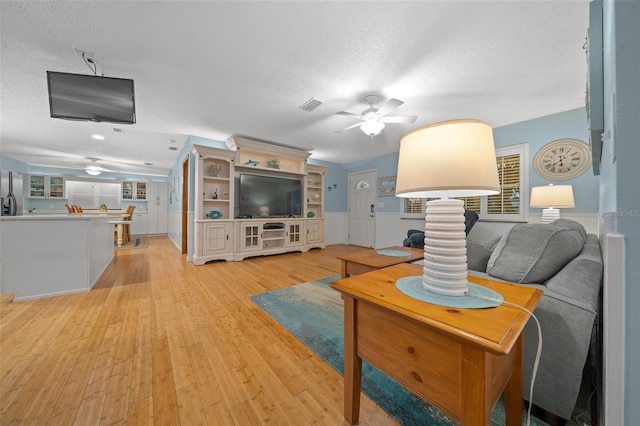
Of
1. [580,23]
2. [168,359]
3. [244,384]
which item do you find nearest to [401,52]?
[580,23]

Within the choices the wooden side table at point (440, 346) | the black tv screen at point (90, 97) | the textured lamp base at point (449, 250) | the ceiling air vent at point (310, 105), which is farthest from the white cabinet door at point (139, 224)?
the textured lamp base at point (449, 250)

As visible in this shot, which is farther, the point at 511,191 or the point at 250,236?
the point at 250,236

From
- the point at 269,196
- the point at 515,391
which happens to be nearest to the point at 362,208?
the point at 269,196

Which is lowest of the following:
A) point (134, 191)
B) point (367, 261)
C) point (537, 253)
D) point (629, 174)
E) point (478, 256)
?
point (367, 261)

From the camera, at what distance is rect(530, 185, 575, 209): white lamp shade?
2.62 m

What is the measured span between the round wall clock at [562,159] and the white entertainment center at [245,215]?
395cm

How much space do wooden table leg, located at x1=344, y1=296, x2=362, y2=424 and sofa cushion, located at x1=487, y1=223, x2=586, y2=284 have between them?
0.98 m

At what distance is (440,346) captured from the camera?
2.18 ft

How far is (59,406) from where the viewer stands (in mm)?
1080

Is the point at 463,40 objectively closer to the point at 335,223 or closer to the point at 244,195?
the point at 244,195

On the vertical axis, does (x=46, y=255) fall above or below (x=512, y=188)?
below

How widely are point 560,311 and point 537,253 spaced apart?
1.22 ft

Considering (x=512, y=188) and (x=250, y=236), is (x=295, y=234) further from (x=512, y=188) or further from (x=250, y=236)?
(x=512, y=188)

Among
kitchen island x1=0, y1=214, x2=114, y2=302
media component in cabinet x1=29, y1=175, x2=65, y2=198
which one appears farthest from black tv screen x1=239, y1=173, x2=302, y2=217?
media component in cabinet x1=29, y1=175, x2=65, y2=198
